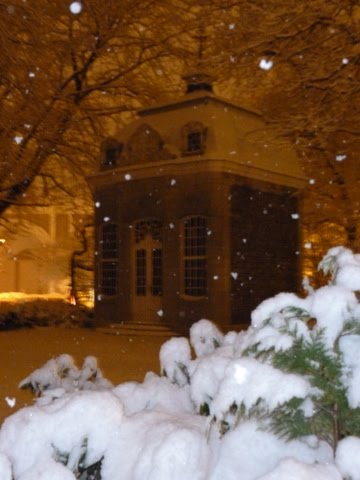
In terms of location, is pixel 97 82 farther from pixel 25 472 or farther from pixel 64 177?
→ pixel 25 472

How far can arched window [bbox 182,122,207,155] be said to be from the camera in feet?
55.7

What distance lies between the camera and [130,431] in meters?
2.83

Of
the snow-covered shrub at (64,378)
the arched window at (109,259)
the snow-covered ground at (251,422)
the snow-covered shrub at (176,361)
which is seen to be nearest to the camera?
the snow-covered ground at (251,422)

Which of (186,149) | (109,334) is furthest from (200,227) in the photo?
(109,334)

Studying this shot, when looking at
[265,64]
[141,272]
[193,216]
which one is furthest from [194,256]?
[265,64]

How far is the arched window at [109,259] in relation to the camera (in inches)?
777

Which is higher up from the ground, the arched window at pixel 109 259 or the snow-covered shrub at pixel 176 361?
the arched window at pixel 109 259

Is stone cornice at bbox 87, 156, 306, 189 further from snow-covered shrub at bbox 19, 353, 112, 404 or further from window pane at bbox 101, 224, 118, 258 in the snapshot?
snow-covered shrub at bbox 19, 353, 112, 404

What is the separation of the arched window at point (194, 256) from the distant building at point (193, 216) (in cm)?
3

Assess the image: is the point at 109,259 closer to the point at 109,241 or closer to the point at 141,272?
the point at 109,241

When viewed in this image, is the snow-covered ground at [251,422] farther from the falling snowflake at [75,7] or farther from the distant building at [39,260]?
the distant building at [39,260]

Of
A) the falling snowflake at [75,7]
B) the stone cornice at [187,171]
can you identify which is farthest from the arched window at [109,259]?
the falling snowflake at [75,7]

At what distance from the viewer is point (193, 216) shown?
17.5 meters

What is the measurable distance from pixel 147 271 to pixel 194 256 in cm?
182
